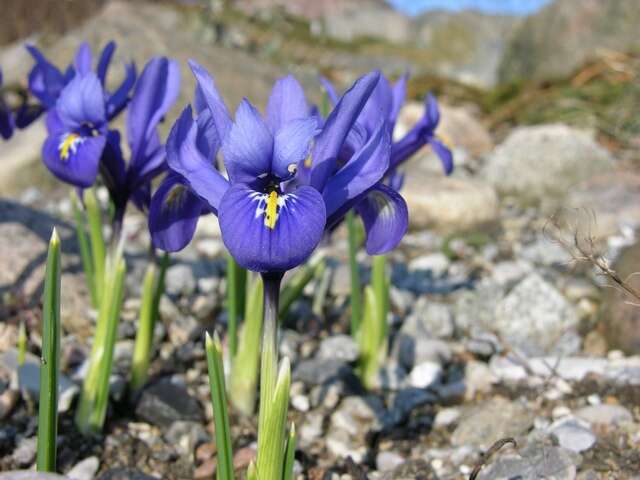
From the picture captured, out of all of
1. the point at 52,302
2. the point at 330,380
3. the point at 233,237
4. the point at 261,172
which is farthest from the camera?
the point at 330,380

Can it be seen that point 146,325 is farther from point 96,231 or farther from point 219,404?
point 219,404

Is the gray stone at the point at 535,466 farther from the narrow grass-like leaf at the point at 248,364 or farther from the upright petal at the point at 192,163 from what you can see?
the upright petal at the point at 192,163

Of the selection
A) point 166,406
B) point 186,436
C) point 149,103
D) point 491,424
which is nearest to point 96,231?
point 149,103

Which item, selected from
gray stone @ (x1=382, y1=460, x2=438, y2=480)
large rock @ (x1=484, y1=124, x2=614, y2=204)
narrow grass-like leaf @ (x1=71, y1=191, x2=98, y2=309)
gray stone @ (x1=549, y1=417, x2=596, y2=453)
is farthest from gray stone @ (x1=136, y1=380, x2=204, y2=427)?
large rock @ (x1=484, y1=124, x2=614, y2=204)

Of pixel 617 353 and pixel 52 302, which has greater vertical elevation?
pixel 52 302

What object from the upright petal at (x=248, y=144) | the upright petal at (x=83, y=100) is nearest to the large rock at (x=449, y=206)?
the upright petal at (x=83, y=100)

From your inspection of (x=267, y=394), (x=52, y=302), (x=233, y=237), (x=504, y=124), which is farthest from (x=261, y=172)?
(x=504, y=124)

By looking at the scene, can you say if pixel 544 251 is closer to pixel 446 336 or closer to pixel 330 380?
pixel 446 336
